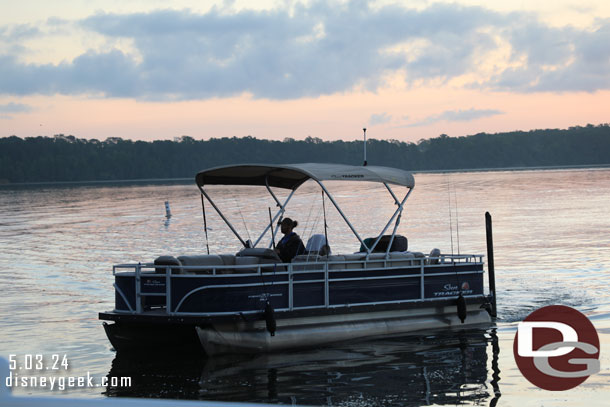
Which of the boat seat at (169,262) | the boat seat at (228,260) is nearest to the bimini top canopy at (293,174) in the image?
the boat seat at (228,260)

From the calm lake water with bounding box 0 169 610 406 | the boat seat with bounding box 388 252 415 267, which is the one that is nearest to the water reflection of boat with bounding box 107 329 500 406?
the calm lake water with bounding box 0 169 610 406

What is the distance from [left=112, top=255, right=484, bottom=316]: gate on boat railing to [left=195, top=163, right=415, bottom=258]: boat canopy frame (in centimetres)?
47

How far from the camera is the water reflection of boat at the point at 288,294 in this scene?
12.2 meters

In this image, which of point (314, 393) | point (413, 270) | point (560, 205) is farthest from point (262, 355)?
point (560, 205)

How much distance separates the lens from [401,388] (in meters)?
11.2

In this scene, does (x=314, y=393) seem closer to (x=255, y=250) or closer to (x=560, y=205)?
(x=255, y=250)

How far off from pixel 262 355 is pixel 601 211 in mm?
46652

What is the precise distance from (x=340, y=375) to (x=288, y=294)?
63.9 inches

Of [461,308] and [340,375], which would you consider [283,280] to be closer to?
[340,375]

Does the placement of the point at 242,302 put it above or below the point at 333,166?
below

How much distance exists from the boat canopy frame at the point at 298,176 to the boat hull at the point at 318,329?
1225 mm

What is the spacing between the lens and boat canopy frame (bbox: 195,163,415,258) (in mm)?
13656

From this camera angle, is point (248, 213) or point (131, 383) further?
point (248, 213)

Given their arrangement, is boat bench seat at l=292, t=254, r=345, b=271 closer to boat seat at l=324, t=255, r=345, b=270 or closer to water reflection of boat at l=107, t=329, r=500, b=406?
boat seat at l=324, t=255, r=345, b=270
